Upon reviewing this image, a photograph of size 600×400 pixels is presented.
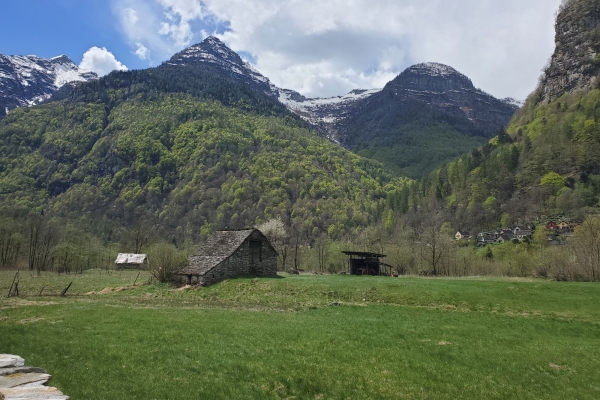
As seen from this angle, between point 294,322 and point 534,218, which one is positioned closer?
point 294,322

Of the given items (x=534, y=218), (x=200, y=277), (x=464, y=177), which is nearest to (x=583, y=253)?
(x=200, y=277)

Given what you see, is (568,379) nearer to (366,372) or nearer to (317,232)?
(366,372)

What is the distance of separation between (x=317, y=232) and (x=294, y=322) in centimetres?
14962

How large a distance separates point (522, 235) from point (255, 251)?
90814mm

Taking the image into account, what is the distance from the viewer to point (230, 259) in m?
55.3

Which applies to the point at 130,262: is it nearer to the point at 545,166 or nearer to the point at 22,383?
the point at 22,383

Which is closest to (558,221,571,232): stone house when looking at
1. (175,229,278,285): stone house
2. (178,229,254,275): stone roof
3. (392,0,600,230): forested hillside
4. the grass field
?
(392,0,600,230): forested hillside

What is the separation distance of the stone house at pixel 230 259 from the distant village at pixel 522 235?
73873 millimetres

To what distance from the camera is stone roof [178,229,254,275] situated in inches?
2084

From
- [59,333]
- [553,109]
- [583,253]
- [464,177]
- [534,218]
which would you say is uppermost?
[553,109]

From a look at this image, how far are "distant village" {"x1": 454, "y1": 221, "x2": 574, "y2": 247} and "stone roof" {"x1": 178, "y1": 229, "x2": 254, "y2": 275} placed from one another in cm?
7780

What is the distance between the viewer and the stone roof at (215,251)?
52938 mm

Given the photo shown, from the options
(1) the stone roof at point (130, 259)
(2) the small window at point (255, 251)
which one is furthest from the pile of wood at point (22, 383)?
(1) the stone roof at point (130, 259)

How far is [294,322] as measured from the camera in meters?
27.1
